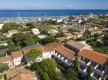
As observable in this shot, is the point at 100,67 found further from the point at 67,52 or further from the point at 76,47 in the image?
the point at 76,47

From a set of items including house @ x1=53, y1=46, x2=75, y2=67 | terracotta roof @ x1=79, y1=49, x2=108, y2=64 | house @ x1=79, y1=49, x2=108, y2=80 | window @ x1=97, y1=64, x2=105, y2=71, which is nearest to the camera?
house @ x1=79, y1=49, x2=108, y2=80

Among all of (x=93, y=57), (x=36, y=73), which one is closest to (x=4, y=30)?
(x=36, y=73)

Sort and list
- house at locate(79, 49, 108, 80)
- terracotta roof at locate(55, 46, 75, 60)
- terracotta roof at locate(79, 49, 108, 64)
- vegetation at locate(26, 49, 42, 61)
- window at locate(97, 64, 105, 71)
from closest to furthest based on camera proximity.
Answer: house at locate(79, 49, 108, 80) → window at locate(97, 64, 105, 71) → terracotta roof at locate(79, 49, 108, 64) → terracotta roof at locate(55, 46, 75, 60) → vegetation at locate(26, 49, 42, 61)

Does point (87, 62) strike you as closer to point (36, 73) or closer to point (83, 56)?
point (83, 56)

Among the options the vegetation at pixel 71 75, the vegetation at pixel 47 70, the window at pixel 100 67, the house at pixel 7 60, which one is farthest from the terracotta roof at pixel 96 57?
the house at pixel 7 60

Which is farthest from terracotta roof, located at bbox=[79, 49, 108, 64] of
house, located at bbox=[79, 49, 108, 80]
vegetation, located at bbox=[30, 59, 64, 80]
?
vegetation, located at bbox=[30, 59, 64, 80]

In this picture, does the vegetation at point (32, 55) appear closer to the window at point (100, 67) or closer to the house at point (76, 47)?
the house at point (76, 47)

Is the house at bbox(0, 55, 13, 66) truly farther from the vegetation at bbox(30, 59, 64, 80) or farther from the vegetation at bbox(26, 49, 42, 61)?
the vegetation at bbox(30, 59, 64, 80)
